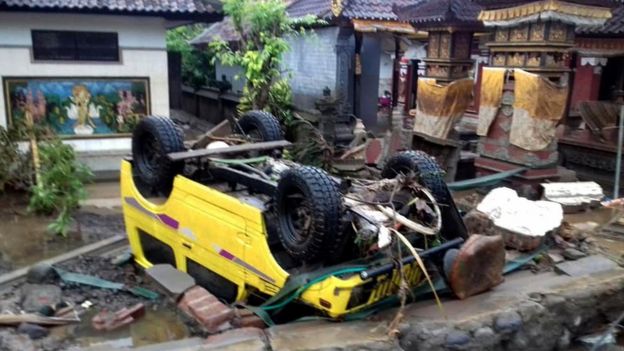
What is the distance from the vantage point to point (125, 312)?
5328 mm

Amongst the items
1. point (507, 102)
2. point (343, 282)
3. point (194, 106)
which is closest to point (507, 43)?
point (507, 102)

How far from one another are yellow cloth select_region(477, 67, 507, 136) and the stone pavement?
4.43 m

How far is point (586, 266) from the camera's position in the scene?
231 inches

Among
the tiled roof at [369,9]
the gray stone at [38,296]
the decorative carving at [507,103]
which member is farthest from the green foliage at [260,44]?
the gray stone at [38,296]

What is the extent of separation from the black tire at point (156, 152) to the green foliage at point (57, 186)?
2.08 metres

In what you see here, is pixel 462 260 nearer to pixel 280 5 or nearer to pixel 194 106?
pixel 280 5

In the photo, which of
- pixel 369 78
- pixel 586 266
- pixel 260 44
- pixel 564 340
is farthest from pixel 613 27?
pixel 564 340

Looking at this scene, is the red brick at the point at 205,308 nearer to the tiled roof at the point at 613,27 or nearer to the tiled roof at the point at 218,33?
the tiled roof at the point at 613,27

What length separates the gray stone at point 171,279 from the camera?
518 cm

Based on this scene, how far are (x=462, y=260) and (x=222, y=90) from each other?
1613 centimetres

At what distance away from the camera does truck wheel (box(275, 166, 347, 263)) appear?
4.05 metres

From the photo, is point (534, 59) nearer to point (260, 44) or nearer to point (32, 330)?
point (260, 44)

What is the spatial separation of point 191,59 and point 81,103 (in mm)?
13591

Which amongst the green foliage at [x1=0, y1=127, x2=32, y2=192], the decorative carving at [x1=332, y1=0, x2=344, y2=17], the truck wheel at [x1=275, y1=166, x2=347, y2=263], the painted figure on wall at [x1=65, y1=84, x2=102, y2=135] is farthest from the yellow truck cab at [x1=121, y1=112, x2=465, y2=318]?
the decorative carving at [x1=332, y1=0, x2=344, y2=17]
